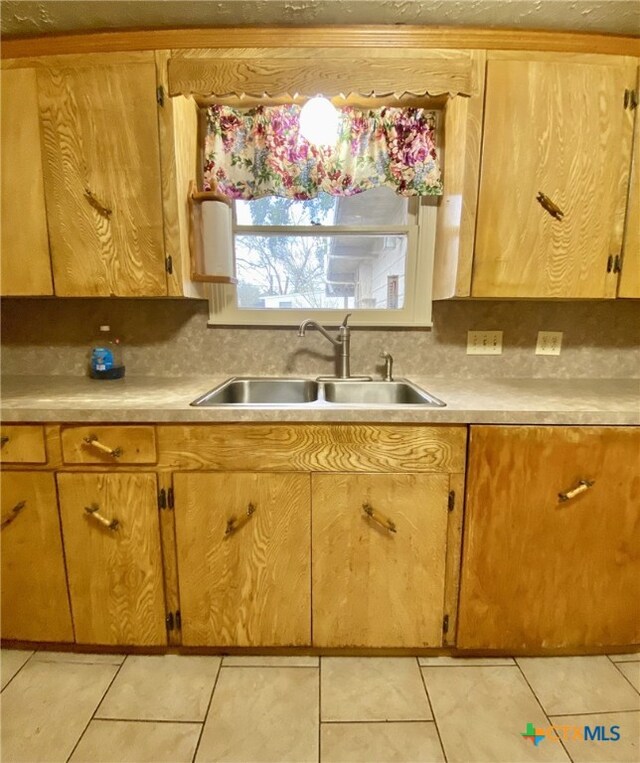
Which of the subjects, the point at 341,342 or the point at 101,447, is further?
the point at 341,342

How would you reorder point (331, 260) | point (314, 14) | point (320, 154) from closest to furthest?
point (314, 14)
point (320, 154)
point (331, 260)

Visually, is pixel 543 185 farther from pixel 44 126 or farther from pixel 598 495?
pixel 44 126

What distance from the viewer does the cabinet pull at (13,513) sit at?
128 centimetres

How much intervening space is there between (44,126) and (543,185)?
1764 mm

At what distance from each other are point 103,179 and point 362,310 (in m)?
1.11

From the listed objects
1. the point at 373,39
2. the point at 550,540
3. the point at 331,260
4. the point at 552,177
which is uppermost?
the point at 373,39

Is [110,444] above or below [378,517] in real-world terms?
above

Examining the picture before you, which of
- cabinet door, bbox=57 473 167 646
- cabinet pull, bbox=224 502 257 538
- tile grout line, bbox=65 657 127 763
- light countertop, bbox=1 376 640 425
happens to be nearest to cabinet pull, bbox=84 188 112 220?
light countertop, bbox=1 376 640 425

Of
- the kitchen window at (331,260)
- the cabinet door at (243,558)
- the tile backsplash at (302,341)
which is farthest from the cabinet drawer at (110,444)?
the kitchen window at (331,260)

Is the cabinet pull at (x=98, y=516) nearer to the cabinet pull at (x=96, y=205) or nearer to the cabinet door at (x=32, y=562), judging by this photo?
the cabinet door at (x=32, y=562)

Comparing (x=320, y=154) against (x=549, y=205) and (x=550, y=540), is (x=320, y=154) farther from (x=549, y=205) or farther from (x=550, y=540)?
(x=550, y=540)

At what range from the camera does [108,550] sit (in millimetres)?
1297

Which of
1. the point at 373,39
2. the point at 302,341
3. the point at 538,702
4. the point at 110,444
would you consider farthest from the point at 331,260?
the point at 538,702

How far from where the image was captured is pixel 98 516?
1.27 meters
